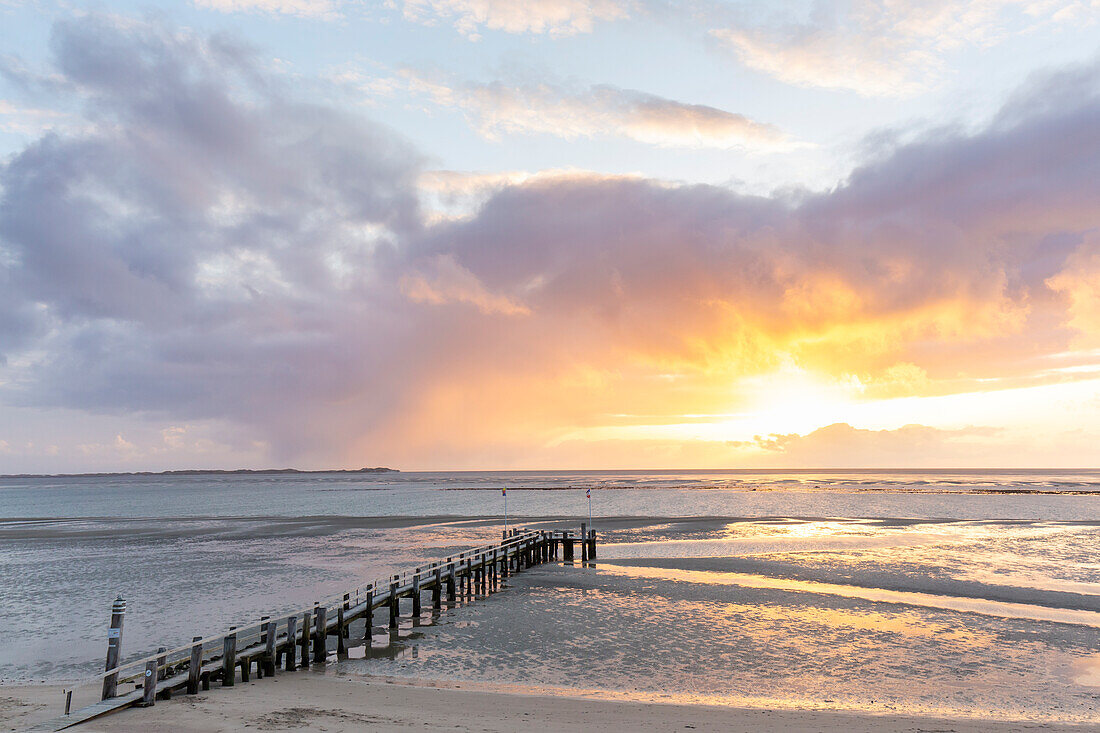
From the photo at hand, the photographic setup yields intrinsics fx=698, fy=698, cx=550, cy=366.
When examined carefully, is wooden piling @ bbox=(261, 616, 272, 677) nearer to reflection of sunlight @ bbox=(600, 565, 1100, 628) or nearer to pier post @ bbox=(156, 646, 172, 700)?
pier post @ bbox=(156, 646, 172, 700)

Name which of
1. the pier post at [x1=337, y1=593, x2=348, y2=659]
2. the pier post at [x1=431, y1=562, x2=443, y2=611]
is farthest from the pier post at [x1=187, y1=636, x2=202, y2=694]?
the pier post at [x1=431, y1=562, x2=443, y2=611]

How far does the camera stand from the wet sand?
41.4 feet

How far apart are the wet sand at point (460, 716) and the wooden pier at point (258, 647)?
1.65ft

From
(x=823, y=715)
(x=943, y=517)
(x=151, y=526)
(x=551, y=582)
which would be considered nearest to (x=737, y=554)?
(x=551, y=582)

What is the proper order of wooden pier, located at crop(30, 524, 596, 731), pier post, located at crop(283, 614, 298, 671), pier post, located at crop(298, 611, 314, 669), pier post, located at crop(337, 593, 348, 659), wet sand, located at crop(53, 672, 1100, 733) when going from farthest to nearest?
pier post, located at crop(337, 593, 348, 659) → pier post, located at crop(298, 611, 314, 669) → pier post, located at crop(283, 614, 298, 671) → wooden pier, located at crop(30, 524, 596, 731) → wet sand, located at crop(53, 672, 1100, 733)

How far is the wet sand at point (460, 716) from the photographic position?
41.4 ft

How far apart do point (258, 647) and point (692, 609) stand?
1466cm

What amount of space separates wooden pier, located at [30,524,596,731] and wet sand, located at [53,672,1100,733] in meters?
0.50

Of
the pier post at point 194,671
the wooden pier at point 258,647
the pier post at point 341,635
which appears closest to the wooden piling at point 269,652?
the wooden pier at point 258,647

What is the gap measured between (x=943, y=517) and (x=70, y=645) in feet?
229

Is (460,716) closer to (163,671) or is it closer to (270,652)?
(270,652)

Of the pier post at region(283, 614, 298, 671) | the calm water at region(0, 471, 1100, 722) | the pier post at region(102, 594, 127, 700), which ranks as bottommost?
the calm water at region(0, 471, 1100, 722)

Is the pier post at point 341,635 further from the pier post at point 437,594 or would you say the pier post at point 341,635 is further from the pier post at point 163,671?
the pier post at point 437,594

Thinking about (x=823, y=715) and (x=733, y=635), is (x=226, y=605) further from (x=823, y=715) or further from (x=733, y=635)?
(x=823, y=715)
